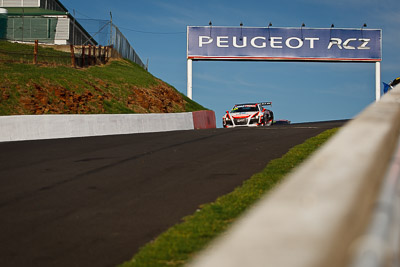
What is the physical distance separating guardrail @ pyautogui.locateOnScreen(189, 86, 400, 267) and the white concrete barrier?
1970 cm

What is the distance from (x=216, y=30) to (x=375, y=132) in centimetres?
4911

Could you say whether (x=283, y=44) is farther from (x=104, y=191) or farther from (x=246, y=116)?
(x=104, y=191)

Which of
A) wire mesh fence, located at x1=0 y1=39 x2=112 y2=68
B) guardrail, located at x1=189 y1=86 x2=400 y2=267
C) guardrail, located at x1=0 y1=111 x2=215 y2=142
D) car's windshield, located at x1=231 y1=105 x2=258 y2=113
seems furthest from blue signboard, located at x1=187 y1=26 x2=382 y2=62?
guardrail, located at x1=189 y1=86 x2=400 y2=267

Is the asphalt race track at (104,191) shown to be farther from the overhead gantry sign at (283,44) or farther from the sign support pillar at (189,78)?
the overhead gantry sign at (283,44)

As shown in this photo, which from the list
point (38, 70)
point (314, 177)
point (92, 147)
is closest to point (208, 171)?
point (92, 147)

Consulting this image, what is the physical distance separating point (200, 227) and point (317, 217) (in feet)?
16.6

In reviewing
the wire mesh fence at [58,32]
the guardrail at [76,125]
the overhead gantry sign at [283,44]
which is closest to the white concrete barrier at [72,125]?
the guardrail at [76,125]

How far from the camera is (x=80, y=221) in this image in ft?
24.6

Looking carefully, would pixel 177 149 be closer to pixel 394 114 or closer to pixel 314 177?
pixel 394 114

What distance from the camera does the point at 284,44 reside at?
168 ft

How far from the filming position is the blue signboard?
166ft

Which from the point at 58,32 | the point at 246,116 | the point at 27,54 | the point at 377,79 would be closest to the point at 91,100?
the point at 27,54

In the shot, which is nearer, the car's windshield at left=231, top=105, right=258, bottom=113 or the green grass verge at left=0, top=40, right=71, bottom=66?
the car's windshield at left=231, top=105, right=258, bottom=113

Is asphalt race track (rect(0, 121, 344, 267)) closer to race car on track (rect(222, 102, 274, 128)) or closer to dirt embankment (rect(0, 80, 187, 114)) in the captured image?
race car on track (rect(222, 102, 274, 128))
